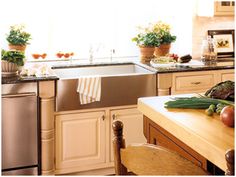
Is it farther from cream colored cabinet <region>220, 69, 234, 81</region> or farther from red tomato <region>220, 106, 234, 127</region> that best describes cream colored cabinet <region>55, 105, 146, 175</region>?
red tomato <region>220, 106, 234, 127</region>

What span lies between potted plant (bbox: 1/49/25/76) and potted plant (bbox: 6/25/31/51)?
579 mm

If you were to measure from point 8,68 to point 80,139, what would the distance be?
805 mm

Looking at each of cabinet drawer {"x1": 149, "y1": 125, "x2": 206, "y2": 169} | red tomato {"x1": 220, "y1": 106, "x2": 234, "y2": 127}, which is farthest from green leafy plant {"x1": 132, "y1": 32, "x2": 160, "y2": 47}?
red tomato {"x1": 220, "y1": 106, "x2": 234, "y2": 127}

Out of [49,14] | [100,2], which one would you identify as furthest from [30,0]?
[100,2]

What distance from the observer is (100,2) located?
428cm

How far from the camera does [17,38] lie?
3.90m

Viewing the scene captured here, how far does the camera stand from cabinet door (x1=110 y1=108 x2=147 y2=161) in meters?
3.61

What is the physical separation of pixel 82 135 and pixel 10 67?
787 mm

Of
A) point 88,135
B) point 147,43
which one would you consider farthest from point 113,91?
point 147,43

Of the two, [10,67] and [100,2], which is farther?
[100,2]

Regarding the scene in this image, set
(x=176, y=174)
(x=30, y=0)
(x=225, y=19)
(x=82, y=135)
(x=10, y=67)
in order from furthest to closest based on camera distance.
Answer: (x=225, y=19), (x=30, y=0), (x=82, y=135), (x=10, y=67), (x=176, y=174)

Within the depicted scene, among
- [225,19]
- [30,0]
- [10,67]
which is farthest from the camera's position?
[225,19]

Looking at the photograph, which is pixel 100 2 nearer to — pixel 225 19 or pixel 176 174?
pixel 225 19

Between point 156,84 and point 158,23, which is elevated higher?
point 158,23
